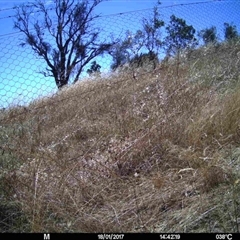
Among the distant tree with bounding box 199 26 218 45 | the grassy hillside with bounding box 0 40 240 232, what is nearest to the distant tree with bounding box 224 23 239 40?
the distant tree with bounding box 199 26 218 45

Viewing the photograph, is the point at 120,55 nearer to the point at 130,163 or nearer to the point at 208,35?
the point at 208,35

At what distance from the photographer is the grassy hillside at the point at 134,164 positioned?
220 cm

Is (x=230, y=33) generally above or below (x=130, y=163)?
above

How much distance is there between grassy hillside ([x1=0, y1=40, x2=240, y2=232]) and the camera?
86.6 inches

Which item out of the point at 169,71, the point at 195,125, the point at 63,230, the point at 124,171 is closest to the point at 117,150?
the point at 124,171

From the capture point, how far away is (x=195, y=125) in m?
3.15

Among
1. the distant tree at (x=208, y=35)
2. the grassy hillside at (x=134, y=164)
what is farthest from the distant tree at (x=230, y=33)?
the grassy hillside at (x=134, y=164)

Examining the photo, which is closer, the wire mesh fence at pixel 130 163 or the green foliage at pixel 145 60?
the wire mesh fence at pixel 130 163

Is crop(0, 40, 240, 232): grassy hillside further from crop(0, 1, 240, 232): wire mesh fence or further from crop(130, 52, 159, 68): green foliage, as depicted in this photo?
crop(130, 52, 159, 68): green foliage

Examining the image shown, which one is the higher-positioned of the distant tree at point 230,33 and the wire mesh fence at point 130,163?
the distant tree at point 230,33

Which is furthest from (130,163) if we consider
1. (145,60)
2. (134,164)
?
(145,60)

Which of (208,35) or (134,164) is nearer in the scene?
(134,164)

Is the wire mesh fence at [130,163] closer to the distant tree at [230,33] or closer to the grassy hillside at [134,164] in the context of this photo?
the grassy hillside at [134,164]

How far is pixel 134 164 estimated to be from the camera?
2.89 meters
